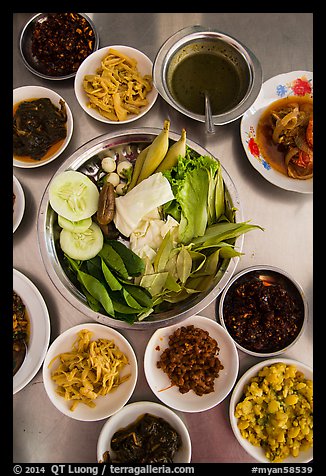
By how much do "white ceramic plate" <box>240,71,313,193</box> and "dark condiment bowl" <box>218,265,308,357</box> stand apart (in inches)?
19.8

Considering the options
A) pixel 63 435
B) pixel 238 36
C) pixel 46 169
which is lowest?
pixel 63 435

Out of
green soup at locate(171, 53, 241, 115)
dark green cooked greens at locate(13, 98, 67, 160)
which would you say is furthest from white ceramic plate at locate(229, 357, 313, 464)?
dark green cooked greens at locate(13, 98, 67, 160)

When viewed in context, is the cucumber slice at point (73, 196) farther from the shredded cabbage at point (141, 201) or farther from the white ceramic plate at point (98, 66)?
the white ceramic plate at point (98, 66)

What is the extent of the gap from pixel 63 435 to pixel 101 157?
1446mm

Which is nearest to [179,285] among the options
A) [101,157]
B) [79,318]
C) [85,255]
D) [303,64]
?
[85,255]

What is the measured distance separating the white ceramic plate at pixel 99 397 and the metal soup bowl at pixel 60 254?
0.17 meters

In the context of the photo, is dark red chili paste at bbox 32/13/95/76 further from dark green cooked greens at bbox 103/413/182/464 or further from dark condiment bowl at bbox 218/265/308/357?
dark green cooked greens at bbox 103/413/182/464

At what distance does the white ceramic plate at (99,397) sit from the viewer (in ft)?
7.38

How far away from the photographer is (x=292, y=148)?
2.43 metres

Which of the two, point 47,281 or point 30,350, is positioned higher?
point 47,281

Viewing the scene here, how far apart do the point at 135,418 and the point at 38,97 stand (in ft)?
5.79

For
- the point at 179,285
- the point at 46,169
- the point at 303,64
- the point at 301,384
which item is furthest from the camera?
the point at 303,64

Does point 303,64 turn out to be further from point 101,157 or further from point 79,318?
point 79,318

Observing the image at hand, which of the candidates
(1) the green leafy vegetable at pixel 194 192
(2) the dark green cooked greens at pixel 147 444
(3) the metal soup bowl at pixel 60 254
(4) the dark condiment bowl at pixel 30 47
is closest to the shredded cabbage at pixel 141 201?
(1) the green leafy vegetable at pixel 194 192
